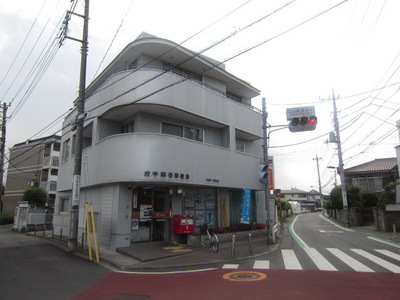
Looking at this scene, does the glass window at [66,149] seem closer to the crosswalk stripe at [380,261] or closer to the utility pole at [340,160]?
the crosswalk stripe at [380,261]

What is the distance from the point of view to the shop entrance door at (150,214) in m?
13.6

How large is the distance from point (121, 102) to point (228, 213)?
30.8ft

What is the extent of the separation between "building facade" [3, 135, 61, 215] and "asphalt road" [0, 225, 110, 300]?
30.6 meters

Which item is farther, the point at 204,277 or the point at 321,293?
the point at 204,277

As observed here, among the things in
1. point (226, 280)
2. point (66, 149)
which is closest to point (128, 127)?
point (66, 149)

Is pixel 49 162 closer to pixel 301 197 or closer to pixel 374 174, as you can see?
pixel 374 174

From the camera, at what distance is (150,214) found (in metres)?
14.1

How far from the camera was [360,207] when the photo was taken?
25953 mm

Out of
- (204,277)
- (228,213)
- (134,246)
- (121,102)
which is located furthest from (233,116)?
(204,277)

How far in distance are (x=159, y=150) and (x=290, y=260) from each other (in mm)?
7149

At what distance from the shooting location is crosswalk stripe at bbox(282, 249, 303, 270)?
8859 millimetres

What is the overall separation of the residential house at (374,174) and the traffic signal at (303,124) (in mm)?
26900

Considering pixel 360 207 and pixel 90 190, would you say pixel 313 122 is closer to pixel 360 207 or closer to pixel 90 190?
pixel 90 190

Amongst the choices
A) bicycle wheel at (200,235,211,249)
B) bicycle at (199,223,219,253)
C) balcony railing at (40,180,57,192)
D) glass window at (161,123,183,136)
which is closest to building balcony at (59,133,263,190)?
glass window at (161,123,183,136)
